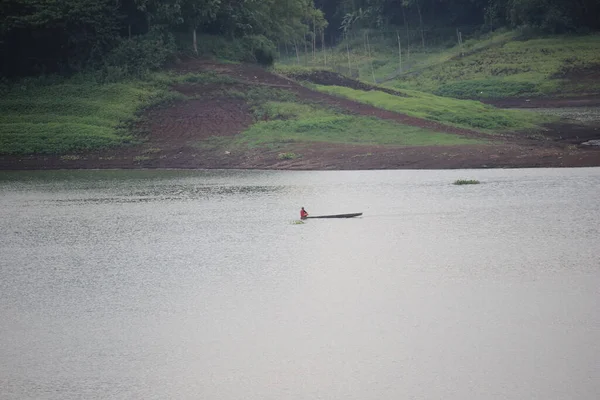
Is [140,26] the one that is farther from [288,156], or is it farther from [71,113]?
[288,156]

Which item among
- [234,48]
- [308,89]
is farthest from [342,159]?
[234,48]

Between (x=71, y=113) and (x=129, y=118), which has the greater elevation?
(x=71, y=113)

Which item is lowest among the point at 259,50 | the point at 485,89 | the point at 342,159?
the point at 485,89

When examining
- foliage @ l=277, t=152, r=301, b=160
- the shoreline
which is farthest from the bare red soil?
foliage @ l=277, t=152, r=301, b=160

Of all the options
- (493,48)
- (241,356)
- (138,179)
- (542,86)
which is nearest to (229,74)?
(138,179)

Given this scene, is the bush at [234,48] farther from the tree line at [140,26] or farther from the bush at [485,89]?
the bush at [485,89]

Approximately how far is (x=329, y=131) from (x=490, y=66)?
1493 inches

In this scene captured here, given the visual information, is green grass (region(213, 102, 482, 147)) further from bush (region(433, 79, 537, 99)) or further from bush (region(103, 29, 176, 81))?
bush (region(433, 79, 537, 99))

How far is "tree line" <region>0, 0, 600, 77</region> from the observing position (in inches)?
2522

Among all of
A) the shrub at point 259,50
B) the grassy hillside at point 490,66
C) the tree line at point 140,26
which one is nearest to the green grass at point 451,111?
the shrub at point 259,50

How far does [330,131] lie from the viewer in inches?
2258

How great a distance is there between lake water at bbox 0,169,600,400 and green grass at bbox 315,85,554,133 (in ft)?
64.2

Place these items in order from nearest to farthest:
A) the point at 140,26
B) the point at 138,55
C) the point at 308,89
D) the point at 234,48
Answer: the point at 308,89, the point at 138,55, the point at 140,26, the point at 234,48

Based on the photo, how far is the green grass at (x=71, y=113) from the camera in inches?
2259
